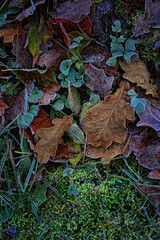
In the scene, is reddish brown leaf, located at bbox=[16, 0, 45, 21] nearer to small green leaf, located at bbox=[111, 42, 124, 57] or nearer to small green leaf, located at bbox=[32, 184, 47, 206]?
small green leaf, located at bbox=[111, 42, 124, 57]

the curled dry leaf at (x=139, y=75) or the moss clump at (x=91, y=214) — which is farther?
the curled dry leaf at (x=139, y=75)

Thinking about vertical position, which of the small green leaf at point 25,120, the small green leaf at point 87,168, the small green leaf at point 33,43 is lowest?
the small green leaf at point 87,168

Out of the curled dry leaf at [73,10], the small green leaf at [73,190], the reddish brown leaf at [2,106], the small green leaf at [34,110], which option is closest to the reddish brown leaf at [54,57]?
the curled dry leaf at [73,10]

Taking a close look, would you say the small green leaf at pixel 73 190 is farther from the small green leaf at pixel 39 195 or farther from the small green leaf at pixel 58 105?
the small green leaf at pixel 58 105

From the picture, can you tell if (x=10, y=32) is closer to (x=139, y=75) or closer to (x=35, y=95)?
(x=35, y=95)

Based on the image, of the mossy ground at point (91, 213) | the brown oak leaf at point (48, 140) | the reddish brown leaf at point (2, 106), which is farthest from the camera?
the reddish brown leaf at point (2, 106)

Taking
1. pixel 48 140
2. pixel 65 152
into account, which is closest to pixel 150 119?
pixel 65 152
